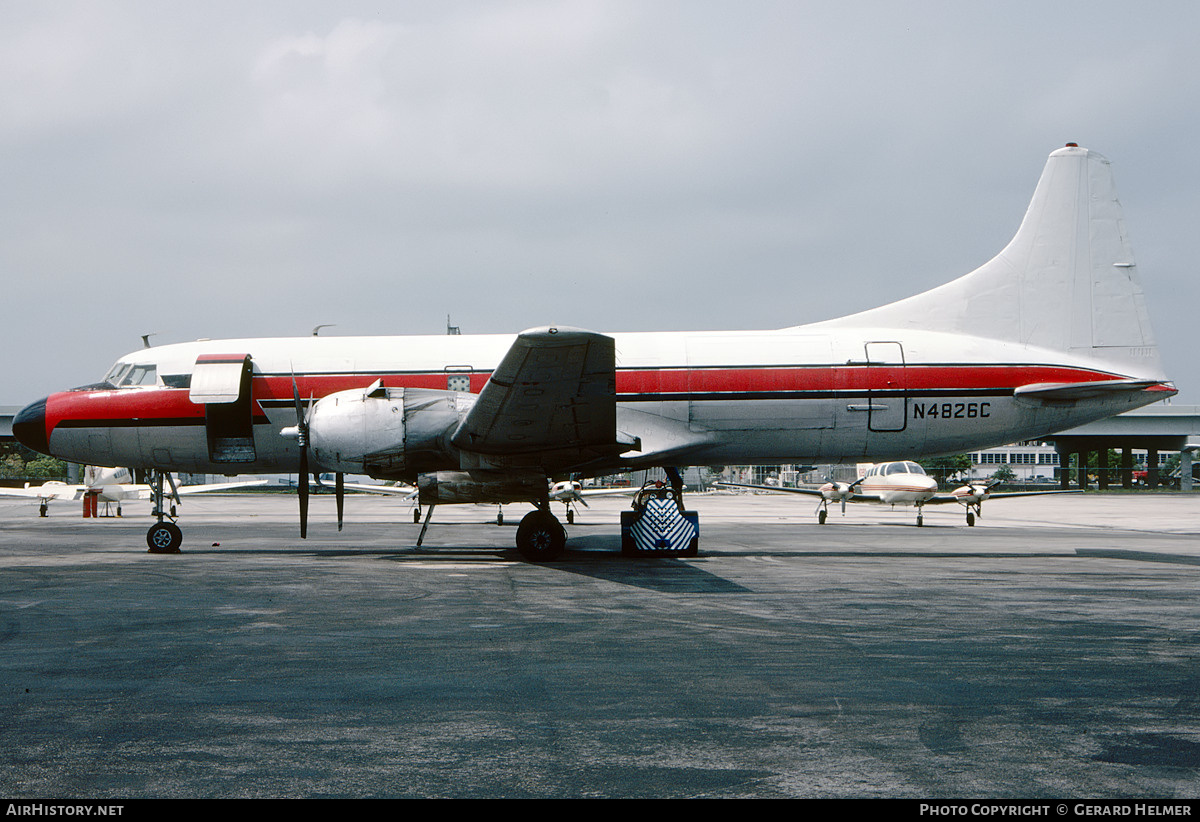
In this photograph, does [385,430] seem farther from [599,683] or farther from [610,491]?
[610,491]

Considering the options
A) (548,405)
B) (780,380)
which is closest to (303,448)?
(548,405)

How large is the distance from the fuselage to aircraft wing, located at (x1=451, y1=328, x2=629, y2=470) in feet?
7.52

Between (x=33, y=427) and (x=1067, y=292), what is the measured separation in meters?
23.7

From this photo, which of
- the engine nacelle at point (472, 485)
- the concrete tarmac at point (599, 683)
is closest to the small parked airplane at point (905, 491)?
the engine nacelle at point (472, 485)

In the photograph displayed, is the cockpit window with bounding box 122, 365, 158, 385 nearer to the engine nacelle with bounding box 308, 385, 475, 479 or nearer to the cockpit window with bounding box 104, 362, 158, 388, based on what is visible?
the cockpit window with bounding box 104, 362, 158, 388

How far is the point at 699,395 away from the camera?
1945 centimetres

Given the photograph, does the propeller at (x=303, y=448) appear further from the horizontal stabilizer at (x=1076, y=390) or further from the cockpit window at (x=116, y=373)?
the horizontal stabilizer at (x=1076, y=390)

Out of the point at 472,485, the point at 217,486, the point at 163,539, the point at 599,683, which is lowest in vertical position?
the point at 163,539

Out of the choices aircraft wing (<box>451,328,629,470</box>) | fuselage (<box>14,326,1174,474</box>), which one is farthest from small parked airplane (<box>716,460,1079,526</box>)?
aircraft wing (<box>451,328,629,470</box>)

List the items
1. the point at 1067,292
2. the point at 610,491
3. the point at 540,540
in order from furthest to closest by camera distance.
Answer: the point at 610,491
the point at 1067,292
the point at 540,540

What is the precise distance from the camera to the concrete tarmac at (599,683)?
5.08 metres

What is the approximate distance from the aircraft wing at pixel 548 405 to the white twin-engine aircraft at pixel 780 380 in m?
1.25

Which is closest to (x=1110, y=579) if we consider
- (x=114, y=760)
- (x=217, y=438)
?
(x=114, y=760)

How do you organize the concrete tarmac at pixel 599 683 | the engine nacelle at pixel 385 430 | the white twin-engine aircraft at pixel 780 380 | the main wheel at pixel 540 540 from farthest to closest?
the white twin-engine aircraft at pixel 780 380
the main wheel at pixel 540 540
the engine nacelle at pixel 385 430
the concrete tarmac at pixel 599 683
